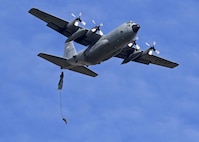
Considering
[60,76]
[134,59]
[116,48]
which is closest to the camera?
[116,48]

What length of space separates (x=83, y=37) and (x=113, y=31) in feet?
19.1

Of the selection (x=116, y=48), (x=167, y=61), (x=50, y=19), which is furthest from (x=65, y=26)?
(x=167, y=61)

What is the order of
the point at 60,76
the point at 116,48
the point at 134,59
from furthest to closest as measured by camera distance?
the point at 134,59, the point at 60,76, the point at 116,48

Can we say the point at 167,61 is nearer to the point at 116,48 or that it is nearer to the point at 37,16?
the point at 116,48

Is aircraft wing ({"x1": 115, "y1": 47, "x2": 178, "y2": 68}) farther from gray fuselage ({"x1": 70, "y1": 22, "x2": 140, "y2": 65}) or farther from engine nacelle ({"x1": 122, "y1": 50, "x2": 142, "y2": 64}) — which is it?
gray fuselage ({"x1": 70, "y1": 22, "x2": 140, "y2": 65})

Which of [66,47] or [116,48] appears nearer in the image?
[116,48]

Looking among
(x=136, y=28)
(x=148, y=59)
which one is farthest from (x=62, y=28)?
(x=148, y=59)

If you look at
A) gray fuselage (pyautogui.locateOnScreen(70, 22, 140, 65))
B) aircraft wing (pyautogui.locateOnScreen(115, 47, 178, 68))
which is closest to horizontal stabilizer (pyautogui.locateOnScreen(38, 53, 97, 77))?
gray fuselage (pyautogui.locateOnScreen(70, 22, 140, 65))

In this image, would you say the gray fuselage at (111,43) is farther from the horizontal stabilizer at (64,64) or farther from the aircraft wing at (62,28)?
the horizontal stabilizer at (64,64)

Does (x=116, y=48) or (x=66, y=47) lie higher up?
(x=66, y=47)

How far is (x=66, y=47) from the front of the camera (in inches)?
3661

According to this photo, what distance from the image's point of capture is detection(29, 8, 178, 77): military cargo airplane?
267 ft

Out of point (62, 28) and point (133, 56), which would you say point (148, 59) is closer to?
point (133, 56)

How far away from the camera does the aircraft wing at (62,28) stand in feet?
Result: 274
